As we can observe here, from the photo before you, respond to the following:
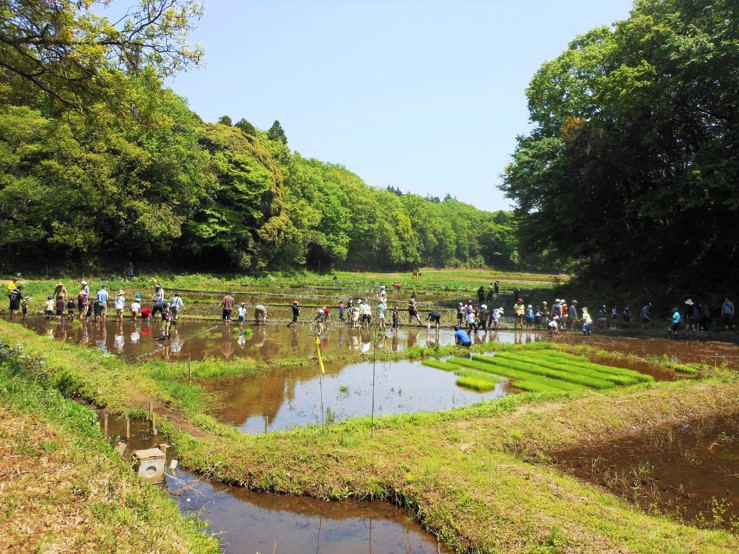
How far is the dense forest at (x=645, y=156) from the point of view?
1109 inches

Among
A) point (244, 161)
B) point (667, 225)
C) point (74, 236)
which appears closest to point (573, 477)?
point (667, 225)

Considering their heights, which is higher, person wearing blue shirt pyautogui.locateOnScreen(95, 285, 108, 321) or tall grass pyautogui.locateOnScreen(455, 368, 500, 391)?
person wearing blue shirt pyautogui.locateOnScreen(95, 285, 108, 321)

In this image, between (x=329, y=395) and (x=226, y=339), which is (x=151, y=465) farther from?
(x=226, y=339)

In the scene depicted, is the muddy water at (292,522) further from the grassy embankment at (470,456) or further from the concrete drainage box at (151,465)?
the concrete drainage box at (151,465)

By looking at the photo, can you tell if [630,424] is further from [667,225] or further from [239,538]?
[667,225]

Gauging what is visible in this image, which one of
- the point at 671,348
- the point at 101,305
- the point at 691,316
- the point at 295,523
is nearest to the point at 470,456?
the point at 295,523

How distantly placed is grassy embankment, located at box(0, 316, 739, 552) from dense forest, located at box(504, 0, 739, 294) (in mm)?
18191

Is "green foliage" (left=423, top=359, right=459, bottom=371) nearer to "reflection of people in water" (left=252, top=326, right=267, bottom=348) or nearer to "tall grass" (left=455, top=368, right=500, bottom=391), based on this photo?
"tall grass" (left=455, top=368, right=500, bottom=391)

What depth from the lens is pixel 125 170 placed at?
45781mm

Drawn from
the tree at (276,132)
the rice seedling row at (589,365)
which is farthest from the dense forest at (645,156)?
the tree at (276,132)

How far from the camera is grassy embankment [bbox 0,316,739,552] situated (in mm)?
7719

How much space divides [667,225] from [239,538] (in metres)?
36.6

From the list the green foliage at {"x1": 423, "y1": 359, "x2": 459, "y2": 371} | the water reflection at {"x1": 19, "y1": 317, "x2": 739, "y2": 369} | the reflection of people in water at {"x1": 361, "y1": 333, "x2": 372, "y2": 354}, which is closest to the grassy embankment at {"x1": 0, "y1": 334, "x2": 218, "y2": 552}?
the water reflection at {"x1": 19, "y1": 317, "x2": 739, "y2": 369}

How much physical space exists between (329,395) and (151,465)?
7166 millimetres
